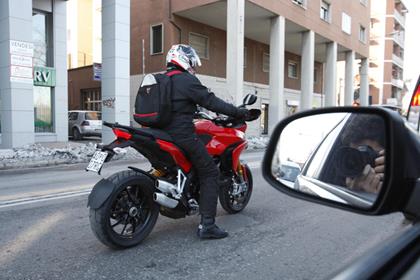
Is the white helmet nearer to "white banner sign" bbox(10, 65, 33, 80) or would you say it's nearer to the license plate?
the license plate

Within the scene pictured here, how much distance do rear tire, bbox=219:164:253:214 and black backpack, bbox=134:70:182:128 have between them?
1342mm

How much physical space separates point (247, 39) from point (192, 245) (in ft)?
84.5

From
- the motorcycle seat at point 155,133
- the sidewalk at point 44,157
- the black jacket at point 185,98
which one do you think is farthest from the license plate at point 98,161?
the sidewalk at point 44,157

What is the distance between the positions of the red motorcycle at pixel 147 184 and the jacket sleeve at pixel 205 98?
294mm

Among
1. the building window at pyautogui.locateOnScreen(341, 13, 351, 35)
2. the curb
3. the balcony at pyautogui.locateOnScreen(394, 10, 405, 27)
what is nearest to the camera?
the curb

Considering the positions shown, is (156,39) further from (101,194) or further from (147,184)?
(101,194)

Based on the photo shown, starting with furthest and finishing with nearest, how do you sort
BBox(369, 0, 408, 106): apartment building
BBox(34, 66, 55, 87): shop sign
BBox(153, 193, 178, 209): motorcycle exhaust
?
BBox(369, 0, 408, 106): apartment building < BBox(34, 66, 55, 87): shop sign < BBox(153, 193, 178, 209): motorcycle exhaust

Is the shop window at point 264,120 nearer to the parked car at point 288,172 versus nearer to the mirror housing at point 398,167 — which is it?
the parked car at point 288,172

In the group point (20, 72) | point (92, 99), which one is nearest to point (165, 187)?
point (20, 72)

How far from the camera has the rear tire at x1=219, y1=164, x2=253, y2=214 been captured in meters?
4.94

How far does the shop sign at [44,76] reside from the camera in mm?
17891

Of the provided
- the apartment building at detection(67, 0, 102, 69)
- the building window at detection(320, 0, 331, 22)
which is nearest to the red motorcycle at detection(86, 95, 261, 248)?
the building window at detection(320, 0, 331, 22)

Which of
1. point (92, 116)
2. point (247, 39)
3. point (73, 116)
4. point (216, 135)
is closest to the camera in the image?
point (216, 135)

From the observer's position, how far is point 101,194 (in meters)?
3.65
